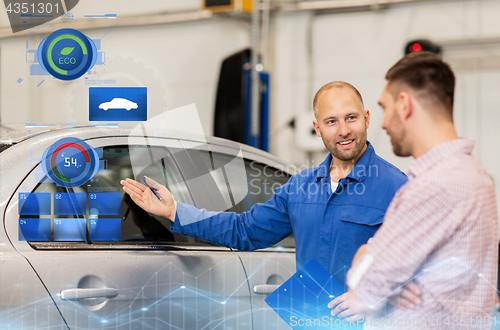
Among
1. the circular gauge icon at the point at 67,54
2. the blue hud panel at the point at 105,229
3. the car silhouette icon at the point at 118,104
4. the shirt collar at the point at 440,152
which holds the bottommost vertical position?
the blue hud panel at the point at 105,229

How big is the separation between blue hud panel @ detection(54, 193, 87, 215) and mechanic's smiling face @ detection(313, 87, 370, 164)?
0.81m

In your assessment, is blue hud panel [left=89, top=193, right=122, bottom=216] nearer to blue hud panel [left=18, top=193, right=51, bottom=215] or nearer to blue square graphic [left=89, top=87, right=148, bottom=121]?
blue hud panel [left=18, top=193, right=51, bottom=215]

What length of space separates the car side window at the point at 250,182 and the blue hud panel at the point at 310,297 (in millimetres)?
609

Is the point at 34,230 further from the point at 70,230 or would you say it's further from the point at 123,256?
the point at 123,256

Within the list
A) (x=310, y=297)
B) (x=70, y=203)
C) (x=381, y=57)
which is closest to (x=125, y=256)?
(x=70, y=203)

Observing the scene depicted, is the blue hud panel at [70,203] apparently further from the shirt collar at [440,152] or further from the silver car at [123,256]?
the shirt collar at [440,152]

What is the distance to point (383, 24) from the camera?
5.32 metres

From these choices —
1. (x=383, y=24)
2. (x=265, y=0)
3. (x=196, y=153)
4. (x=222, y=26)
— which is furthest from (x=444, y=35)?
(x=196, y=153)

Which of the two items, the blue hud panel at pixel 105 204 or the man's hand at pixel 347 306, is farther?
the blue hud panel at pixel 105 204

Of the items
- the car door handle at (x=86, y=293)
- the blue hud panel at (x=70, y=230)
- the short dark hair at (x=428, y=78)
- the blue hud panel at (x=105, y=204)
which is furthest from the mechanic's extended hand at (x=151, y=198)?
the short dark hair at (x=428, y=78)

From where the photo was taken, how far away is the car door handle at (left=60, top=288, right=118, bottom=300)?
153cm

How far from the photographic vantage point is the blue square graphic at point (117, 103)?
5.69ft

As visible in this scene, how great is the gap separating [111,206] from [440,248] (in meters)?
1.10

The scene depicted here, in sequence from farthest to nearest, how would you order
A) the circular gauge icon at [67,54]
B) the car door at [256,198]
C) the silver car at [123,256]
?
the car door at [256,198] < the circular gauge icon at [67,54] < the silver car at [123,256]
